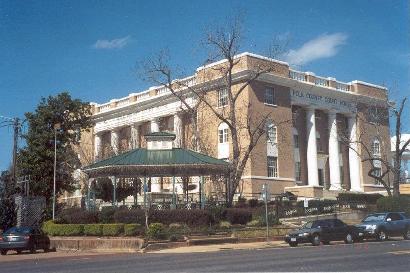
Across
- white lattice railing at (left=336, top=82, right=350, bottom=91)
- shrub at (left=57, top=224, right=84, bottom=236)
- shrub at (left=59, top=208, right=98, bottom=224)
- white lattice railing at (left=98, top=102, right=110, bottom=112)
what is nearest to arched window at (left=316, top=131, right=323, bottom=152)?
white lattice railing at (left=336, top=82, right=350, bottom=91)

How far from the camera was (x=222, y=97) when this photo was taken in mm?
58781

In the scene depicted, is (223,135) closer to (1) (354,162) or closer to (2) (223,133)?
(2) (223,133)

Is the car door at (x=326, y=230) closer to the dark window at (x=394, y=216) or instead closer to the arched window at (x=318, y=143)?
the dark window at (x=394, y=216)

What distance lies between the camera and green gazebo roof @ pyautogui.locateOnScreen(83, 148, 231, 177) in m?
38.7

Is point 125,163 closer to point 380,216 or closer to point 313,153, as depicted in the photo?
point 380,216

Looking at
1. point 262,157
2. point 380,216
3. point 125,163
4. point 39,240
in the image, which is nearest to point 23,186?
point 125,163

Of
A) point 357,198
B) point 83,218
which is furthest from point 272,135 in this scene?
point 83,218

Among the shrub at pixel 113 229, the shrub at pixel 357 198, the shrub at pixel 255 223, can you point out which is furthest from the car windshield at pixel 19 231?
the shrub at pixel 357 198

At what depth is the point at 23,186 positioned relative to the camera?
159 feet

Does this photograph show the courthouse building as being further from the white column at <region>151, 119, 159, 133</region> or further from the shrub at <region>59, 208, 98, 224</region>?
the shrub at <region>59, 208, 98, 224</region>

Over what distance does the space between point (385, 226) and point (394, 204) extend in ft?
44.0

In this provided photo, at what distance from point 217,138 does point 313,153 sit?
11.5 metres

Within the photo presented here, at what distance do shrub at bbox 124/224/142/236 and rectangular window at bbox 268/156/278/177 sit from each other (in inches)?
1079

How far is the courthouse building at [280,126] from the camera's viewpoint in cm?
5716
